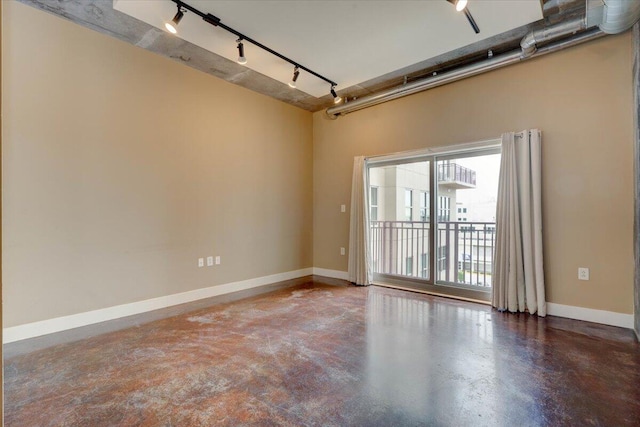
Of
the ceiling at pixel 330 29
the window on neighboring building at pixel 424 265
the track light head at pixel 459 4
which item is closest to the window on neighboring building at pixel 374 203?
the window on neighboring building at pixel 424 265

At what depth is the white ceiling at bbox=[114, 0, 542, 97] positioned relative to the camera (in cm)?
273

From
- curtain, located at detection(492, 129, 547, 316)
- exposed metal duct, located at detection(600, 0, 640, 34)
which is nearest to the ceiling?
exposed metal duct, located at detection(600, 0, 640, 34)

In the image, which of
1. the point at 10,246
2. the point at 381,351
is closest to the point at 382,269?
the point at 381,351

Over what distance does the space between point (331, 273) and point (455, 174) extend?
261 centimetres

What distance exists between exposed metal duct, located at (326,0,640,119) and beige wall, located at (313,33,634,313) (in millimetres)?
188

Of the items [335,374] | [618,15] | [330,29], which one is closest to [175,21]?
[330,29]

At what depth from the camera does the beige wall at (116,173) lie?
2.94 metres

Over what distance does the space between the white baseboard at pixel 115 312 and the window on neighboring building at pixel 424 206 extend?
102 inches

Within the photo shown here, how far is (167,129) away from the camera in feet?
12.8

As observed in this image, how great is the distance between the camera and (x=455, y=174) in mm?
4375

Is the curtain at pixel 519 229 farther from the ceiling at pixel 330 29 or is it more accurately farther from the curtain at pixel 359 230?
the curtain at pixel 359 230

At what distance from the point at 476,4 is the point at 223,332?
3.73 m

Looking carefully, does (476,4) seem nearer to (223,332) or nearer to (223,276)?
(223,332)

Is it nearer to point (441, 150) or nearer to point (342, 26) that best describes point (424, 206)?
point (441, 150)
